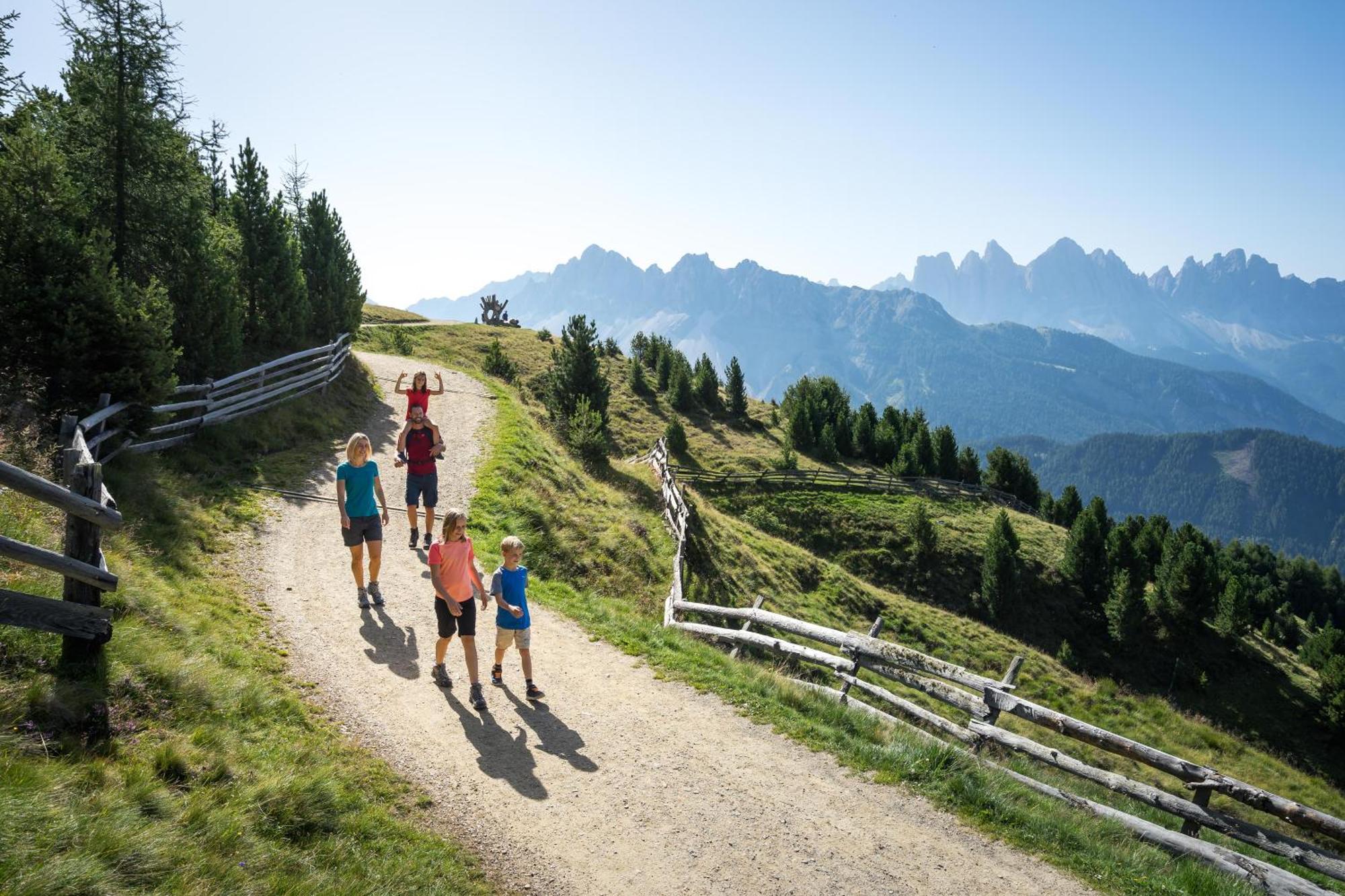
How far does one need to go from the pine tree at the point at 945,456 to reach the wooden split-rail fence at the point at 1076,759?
146 feet

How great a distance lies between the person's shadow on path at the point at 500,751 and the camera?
23.3 ft

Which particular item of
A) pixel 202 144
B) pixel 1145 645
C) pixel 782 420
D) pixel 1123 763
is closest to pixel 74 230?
pixel 202 144

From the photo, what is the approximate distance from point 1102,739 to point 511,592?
28.3ft

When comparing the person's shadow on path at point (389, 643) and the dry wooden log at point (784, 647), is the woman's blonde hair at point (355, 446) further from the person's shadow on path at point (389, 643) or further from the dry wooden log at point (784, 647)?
the dry wooden log at point (784, 647)

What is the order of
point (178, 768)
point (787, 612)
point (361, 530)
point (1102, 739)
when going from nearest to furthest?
point (178, 768) < point (1102, 739) < point (361, 530) < point (787, 612)

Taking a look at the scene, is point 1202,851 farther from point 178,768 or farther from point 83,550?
point 83,550

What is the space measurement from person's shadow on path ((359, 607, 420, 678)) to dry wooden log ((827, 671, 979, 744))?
23.4ft

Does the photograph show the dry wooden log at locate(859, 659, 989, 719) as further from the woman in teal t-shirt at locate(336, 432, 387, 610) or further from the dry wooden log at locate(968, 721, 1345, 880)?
the woman in teal t-shirt at locate(336, 432, 387, 610)

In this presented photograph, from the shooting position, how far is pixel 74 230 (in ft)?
39.7

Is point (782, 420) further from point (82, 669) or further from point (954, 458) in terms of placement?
point (82, 669)

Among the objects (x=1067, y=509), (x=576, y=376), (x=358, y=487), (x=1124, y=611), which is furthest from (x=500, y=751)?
(x=1067, y=509)

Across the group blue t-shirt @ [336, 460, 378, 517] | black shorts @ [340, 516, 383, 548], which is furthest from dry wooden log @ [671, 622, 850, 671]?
blue t-shirt @ [336, 460, 378, 517]

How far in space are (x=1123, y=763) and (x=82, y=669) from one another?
27416mm

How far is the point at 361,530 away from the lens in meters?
10.4
